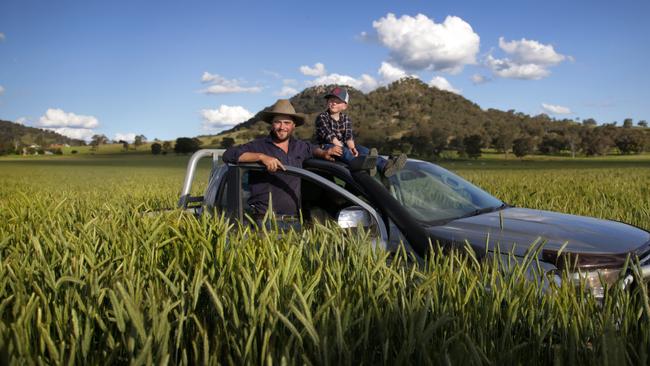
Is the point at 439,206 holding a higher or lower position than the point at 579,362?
higher

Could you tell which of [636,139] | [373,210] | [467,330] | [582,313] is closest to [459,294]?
[467,330]

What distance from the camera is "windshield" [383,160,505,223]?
391 cm

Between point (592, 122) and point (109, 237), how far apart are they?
17887 centimetres

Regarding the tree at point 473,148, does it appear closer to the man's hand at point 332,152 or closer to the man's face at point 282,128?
the man's face at point 282,128

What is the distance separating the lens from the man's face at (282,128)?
5070 mm

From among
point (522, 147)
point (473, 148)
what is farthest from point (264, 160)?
point (522, 147)

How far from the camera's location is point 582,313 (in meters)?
2.04

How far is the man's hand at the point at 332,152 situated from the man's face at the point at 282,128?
0.63 m

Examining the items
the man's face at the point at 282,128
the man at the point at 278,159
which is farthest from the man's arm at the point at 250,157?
the man's face at the point at 282,128

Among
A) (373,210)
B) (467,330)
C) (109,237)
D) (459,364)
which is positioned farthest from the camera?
(373,210)

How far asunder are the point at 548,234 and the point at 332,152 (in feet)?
6.02

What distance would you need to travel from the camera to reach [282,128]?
16.6ft

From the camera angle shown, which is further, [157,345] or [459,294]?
[459,294]

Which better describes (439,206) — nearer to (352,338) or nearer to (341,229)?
(341,229)
